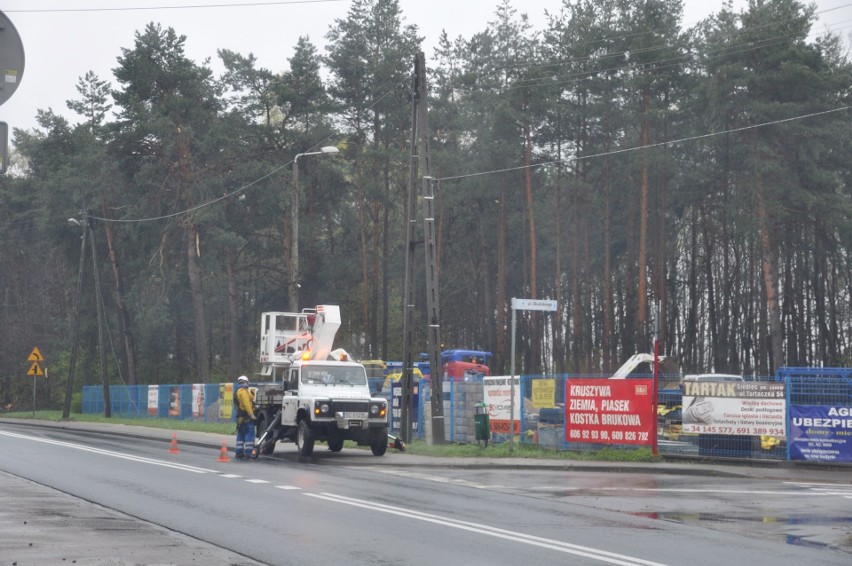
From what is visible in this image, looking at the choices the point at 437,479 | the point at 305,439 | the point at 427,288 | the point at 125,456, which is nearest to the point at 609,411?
the point at 427,288

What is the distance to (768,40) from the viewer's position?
159 feet

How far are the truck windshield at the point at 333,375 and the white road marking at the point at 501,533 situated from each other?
9505mm

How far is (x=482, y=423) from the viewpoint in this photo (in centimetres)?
2652

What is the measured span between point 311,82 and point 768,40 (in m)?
25.3

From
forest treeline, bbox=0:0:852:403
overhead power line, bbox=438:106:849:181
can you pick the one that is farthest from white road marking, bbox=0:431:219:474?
overhead power line, bbox=438:106:849:181

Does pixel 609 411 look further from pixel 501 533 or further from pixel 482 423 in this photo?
pixel 501 533

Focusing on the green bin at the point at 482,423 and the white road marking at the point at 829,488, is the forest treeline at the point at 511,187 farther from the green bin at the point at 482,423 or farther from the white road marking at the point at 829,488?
the white road marking at the point at 829,488

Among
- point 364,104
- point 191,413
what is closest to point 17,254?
point 364,104

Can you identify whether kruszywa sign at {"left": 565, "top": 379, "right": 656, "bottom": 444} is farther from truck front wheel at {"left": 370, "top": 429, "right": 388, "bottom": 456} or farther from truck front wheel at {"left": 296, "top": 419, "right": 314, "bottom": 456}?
truck front wheel at {"left": 296, "top": 419, "right": 314, "bottom": 456}

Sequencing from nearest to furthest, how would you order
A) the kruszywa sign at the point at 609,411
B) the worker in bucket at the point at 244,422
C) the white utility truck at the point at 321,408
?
the worker in bucket at the point at 244,422 < the kruszywa sign at the point at 609,411 < the white utility truck at the point at 321,408

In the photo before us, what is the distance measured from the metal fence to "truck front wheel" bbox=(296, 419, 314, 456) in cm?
490

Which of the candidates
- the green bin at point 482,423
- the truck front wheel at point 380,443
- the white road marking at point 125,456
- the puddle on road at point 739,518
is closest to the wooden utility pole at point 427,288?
the green bin at point 482,423

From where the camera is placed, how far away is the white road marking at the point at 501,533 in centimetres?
1040

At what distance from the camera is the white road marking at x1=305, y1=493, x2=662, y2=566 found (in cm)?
1040
